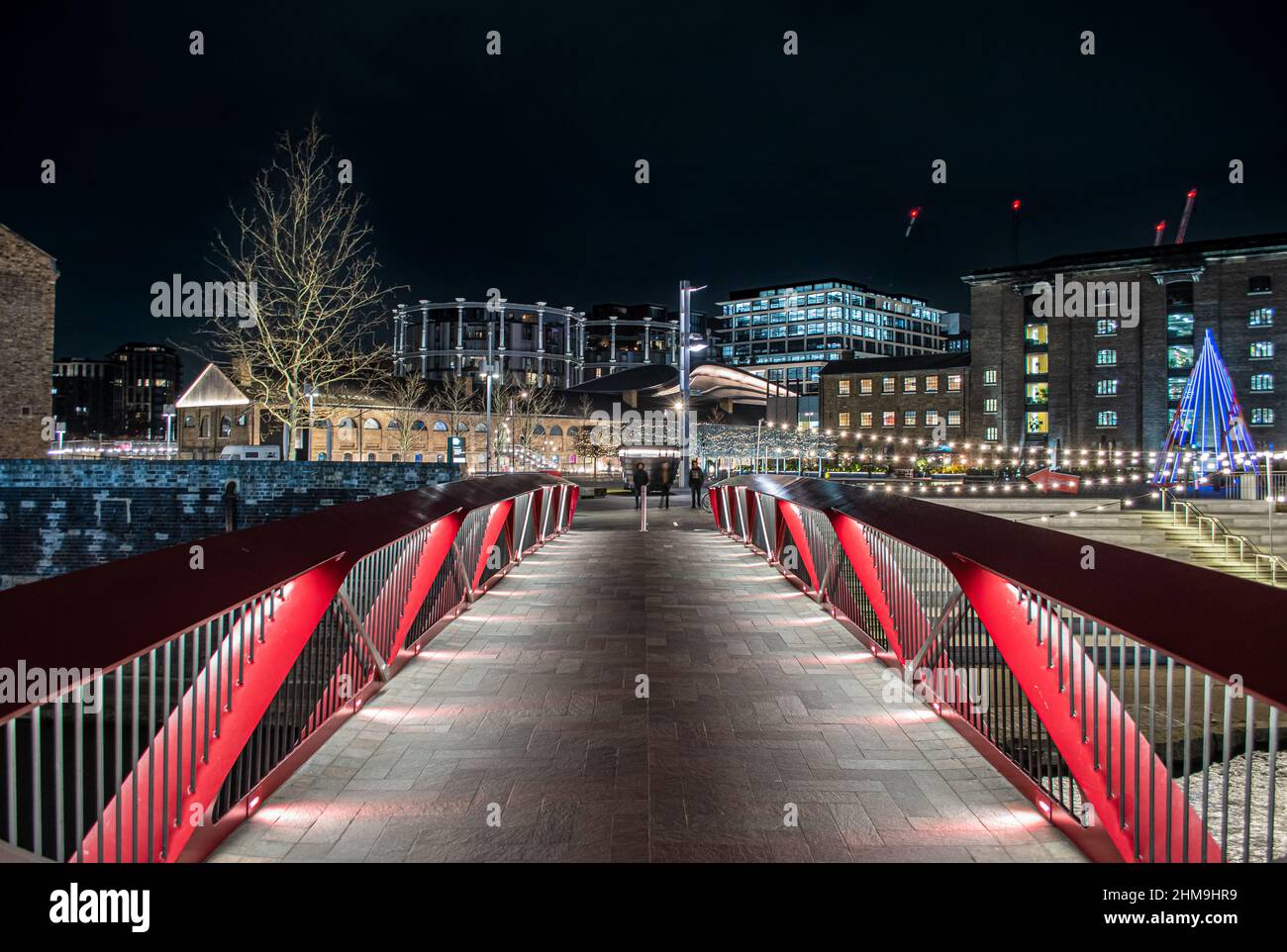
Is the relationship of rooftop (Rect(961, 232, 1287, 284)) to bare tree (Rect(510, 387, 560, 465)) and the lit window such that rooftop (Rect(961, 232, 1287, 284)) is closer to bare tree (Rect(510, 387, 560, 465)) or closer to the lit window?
the lit window

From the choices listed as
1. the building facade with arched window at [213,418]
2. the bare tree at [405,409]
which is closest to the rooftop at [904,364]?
the bare tree at [405,409]

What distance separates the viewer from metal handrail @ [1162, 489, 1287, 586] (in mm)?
21812

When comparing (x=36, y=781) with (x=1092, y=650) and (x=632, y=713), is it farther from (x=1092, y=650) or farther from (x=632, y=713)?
(x=1092, y=650)

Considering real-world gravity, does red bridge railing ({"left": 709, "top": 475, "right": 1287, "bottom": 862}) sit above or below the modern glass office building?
below

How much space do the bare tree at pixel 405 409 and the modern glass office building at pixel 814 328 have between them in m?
64.3

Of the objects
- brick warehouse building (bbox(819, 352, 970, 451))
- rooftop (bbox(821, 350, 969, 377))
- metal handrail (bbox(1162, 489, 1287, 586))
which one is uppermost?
rooftop (bbox(821, 350, 969, 377))

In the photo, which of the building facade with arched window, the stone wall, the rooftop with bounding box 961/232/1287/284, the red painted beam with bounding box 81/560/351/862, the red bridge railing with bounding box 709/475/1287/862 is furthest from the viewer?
the building facade with arched window

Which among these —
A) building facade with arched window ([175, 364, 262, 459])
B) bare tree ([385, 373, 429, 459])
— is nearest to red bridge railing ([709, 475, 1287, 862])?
bare tree ([385, 373, 429, 459])

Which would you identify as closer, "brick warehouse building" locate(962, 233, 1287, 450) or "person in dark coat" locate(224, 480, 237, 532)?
"person in dark coat" locate(224, 480, 237, 532)

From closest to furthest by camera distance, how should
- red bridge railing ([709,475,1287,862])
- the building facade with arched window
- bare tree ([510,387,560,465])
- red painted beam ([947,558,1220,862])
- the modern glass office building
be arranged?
red bridge railing ([709,475,1287,862]) < red painted beam ([947,558,1220,862]) < the building facade with arched window < bare tree ([510,387,560,465]) < the modern glass office building

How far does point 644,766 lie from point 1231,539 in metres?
25.0

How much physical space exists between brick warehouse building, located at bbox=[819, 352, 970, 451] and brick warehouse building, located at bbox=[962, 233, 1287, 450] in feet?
9.25

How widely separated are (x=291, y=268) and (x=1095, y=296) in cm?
5329

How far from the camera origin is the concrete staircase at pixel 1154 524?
2305 cm
